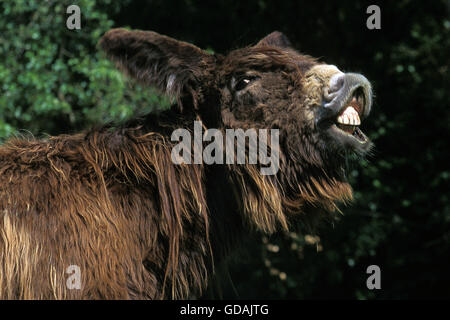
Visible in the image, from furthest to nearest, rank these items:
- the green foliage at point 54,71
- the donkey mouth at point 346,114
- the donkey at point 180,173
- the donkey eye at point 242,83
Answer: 1. the green foliage at point 54,71
2. the donkey eye at point 242,83
3. the donkey mouth at point 346,114
4. the donkey at point 180,173

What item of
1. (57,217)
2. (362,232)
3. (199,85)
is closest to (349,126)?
(199,85)

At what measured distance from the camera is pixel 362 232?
5977mm

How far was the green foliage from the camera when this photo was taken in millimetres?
5055

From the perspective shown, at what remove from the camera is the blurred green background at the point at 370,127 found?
233 inches

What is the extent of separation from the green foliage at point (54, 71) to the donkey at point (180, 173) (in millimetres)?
2070

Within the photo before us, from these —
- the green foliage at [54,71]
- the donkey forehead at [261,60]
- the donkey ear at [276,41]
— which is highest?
the green foliage at [54,71]

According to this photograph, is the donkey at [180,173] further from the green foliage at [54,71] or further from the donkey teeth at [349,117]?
the green foliage at [54,71]

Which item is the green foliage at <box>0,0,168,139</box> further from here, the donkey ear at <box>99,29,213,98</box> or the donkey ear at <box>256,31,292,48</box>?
the donkey ear at <box>99,29,213,98</box>

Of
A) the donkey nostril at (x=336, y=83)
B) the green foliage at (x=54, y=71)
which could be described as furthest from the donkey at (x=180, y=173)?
the green foliage at (x=54, y=71)

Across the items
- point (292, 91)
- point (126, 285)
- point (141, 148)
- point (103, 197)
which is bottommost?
point (126, 285)

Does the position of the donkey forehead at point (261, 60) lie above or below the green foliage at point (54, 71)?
below

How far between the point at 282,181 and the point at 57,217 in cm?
114

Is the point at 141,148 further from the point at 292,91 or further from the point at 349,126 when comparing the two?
the point at 349,126

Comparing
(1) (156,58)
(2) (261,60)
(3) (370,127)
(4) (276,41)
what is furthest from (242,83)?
(3) (370,127)
